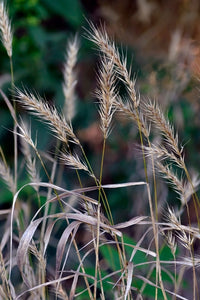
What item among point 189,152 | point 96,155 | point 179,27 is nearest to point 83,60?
point 96,155

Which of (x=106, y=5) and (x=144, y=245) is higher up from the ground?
(x=106, y=5)

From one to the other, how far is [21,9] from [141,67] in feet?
1.85

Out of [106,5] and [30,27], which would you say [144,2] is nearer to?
[106,5]

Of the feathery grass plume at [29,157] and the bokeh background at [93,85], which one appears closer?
the feathery grass plume at [29,157]

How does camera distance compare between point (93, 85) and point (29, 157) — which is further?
point (93, 85)

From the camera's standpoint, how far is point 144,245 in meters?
1.66

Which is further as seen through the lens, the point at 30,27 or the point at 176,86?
the point at 30,27

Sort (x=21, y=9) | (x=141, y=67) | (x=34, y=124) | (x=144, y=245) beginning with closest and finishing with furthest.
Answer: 1. (x=144, y=245)
2. (x=34, y=124)
3. (x=141, y=67)
4. (x=21, y=9)

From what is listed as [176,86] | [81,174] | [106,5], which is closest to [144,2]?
[106,5]

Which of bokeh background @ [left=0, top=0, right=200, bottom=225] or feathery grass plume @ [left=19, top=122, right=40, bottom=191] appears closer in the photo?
feathery grass plume @ [left=19, top=122, right=40, bottom=191]

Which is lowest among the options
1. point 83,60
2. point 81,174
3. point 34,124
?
point 81,174

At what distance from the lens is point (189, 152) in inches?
76.3

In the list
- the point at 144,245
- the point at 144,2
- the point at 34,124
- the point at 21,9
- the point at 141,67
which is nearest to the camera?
the point at 144,245

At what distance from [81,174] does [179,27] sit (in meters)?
1.00
